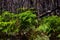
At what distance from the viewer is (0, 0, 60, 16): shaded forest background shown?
12.8 feet

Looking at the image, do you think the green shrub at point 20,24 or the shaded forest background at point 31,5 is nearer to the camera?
the green shrub at point 20,24

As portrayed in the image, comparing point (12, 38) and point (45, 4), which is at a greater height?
point (45, 4)

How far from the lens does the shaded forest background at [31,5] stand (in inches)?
154

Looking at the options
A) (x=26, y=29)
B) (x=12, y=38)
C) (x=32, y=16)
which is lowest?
(x=12, y=38)

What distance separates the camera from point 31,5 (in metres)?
4.09

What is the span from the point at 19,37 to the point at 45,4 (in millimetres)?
1015

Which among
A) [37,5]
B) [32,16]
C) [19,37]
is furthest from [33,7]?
[19,37]

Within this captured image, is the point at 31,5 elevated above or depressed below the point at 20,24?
above

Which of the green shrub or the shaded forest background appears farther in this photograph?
the shaded forest background

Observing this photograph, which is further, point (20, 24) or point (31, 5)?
point (31, 5)

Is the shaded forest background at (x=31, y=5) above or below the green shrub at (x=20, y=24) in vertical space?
above

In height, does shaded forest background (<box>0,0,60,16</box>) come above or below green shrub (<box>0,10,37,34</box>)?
above

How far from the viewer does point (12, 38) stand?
3805 mm

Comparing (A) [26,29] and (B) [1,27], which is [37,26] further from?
(B) [1,27]
